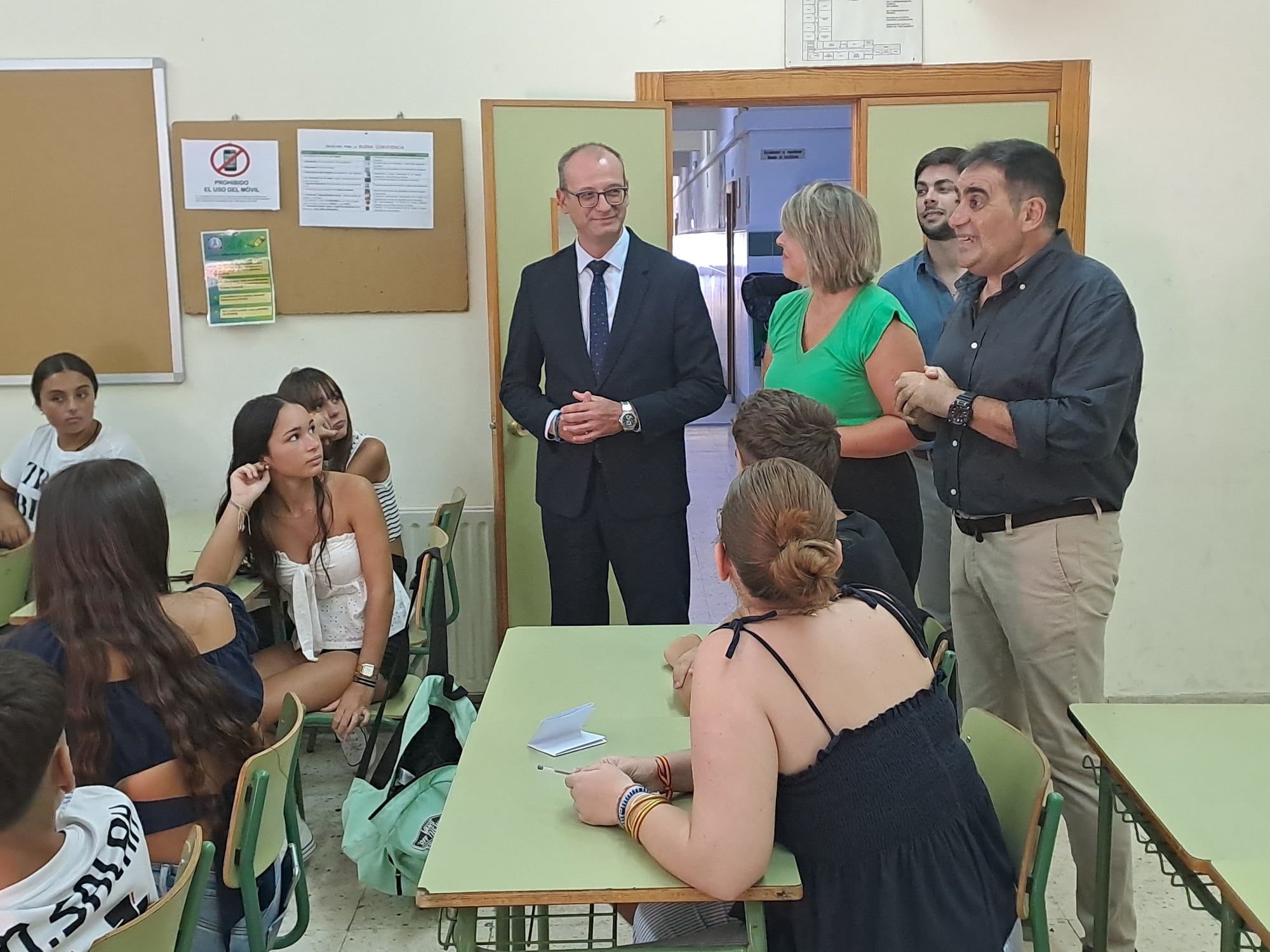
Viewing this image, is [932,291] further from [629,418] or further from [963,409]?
[963,409]

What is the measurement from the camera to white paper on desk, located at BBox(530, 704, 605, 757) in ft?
5.78

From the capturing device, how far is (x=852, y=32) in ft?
12.1

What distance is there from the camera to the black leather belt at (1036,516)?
2188 mm

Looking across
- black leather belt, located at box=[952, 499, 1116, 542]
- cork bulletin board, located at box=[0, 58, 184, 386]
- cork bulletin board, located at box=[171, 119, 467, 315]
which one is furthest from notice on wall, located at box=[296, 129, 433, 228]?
black leather belt, located at box=[952, 499, 1116, 542]

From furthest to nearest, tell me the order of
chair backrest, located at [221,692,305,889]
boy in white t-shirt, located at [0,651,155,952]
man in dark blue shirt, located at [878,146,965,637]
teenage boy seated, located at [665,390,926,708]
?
man in dark blue shirt, located at [878,146,965,637]
teenage boy seated, located at [665,390,926,708]
chair backrest, located at [221,692,305,889]
boy in white t-shirt, located at [0,651,155,952]

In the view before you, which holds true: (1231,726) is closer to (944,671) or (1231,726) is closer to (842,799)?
(944,671)

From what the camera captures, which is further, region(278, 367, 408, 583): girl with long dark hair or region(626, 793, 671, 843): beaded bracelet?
region(278, 367, 408, 583): girl with long dark hair

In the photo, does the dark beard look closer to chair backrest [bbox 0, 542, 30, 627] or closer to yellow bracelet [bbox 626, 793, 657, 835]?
yellow bracelet [bbox 626, 793, 657, 835]

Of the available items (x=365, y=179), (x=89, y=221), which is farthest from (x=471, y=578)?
(x=89, y=221)

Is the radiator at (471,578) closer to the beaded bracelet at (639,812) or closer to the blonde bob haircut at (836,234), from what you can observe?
the blonde bob haircut at (836,234)

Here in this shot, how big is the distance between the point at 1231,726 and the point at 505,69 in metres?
2.93

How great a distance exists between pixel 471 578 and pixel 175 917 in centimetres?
259

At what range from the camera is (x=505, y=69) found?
147 inches

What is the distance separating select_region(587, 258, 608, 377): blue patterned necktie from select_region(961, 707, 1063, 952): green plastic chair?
1.68 metres
